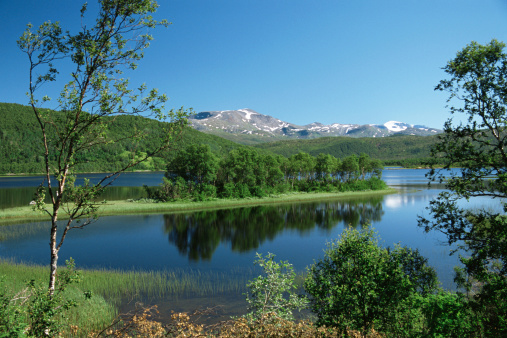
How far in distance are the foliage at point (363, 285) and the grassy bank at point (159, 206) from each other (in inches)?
A: 1449

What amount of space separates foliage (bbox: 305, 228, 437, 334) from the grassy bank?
36807 millimetres

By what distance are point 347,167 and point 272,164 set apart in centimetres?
3396

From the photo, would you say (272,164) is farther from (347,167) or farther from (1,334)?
(1,334)

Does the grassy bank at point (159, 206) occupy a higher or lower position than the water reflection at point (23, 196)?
lower

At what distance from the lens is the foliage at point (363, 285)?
40.6ft

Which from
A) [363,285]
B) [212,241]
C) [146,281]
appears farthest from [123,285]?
[363,285]

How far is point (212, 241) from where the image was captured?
39.2 meters

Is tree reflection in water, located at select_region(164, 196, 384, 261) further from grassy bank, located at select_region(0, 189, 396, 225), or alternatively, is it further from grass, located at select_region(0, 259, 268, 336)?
grass, located at select_region(0, 259, 268, 336)

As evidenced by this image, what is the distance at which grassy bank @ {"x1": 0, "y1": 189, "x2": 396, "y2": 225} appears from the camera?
49987 mm

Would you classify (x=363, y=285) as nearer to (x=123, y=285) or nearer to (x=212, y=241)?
(x=123, y=285)

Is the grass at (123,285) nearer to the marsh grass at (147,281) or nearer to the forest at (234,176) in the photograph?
the marsh grass at (147,281)

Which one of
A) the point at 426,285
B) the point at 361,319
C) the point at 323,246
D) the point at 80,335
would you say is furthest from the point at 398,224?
the point at 80,335

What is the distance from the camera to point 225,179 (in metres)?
86.2

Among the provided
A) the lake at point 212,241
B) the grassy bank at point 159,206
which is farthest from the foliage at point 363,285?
the grassy bank at point 159,206
